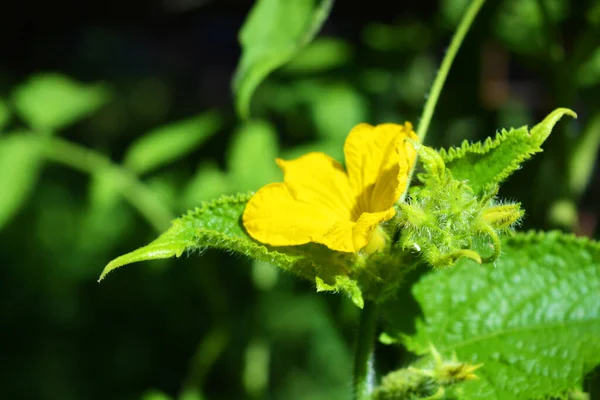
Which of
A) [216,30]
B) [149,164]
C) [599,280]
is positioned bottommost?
[599,280]

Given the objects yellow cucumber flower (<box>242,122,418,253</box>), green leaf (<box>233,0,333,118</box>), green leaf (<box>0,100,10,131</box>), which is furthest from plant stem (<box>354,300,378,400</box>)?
green leaf (<box>0,100,10,131</box>)

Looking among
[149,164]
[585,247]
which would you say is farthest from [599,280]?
[149,164]

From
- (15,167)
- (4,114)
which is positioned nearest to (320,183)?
(15,167)

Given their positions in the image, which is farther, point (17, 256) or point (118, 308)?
point (17, 256)

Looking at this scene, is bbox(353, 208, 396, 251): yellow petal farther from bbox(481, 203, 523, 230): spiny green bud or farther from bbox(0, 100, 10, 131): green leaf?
bbox(0, 100, 10, 131): green leaf

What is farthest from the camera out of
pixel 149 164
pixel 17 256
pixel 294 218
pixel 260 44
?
pixel 17 256

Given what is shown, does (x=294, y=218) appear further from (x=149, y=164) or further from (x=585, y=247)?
(x=149, y=164)

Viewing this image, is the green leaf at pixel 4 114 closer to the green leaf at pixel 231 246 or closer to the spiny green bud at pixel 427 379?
the green leaf at pixel 231 246
